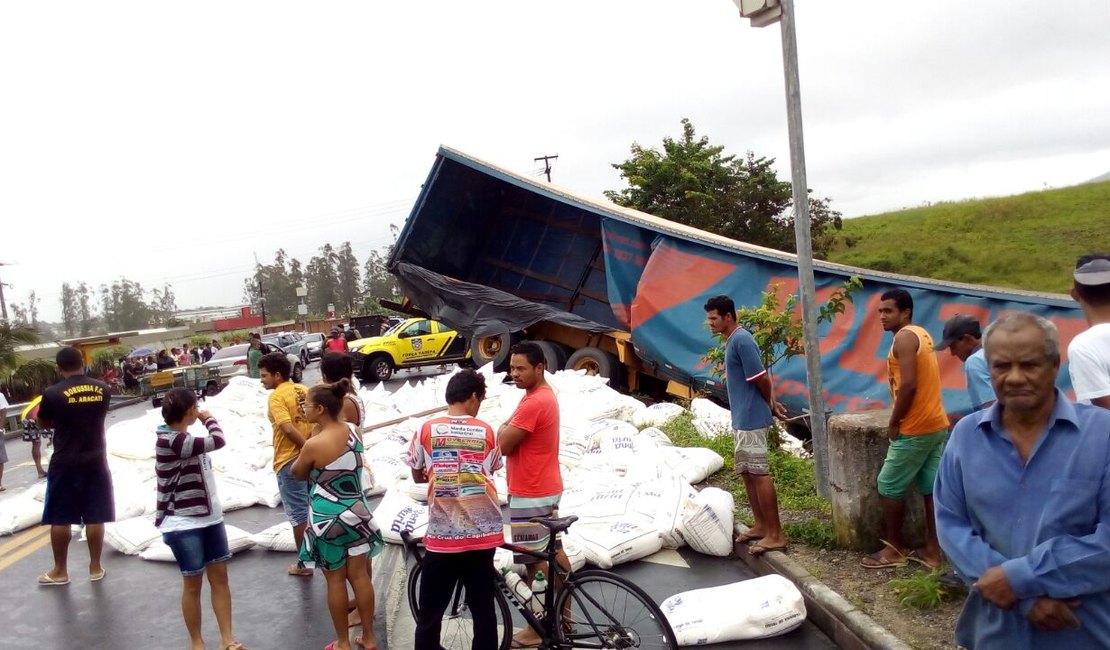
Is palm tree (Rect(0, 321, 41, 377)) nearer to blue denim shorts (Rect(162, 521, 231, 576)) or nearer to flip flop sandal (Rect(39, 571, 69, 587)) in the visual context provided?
flip flop sandal (Rect(39, 571, 69, 587))

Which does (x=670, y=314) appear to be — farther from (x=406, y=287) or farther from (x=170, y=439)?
(x=170, y=439)

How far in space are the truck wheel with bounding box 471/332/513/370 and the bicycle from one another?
9.61m

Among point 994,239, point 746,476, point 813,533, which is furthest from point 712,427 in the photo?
point 994,239

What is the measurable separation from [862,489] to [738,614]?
1.25 metres

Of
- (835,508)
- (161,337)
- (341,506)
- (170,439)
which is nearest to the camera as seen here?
(341,506)

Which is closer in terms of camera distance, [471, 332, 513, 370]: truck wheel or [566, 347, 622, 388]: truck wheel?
[566, 347, 622, 388]: truck wheel

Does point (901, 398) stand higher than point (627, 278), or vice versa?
point (627, 278)

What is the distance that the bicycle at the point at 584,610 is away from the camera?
10.8 feet

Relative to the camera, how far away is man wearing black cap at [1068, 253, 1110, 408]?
2529 mm

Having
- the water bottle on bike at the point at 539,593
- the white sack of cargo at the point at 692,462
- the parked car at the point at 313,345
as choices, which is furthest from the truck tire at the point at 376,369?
the water bottle on bike at the point at 539,593

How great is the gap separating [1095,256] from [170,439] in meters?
4.13

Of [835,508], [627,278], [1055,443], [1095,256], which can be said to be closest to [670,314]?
[627,278]

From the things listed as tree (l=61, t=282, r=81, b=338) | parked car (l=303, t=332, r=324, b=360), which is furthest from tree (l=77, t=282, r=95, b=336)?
parked car (l=303, t=332, r=324, b=360)

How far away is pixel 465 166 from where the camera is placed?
1241 cm
